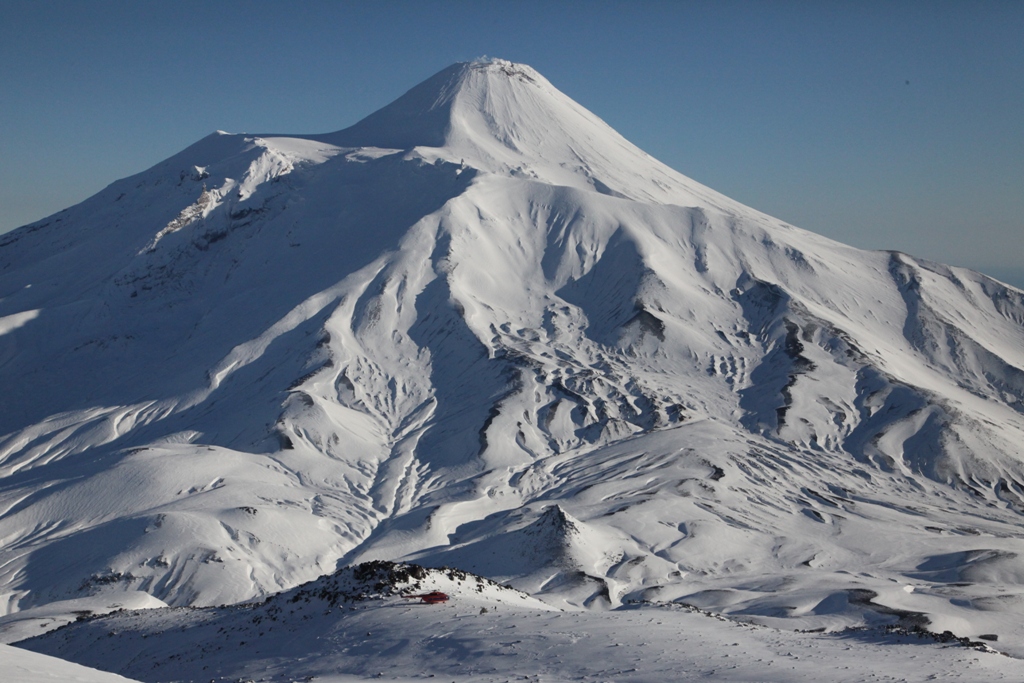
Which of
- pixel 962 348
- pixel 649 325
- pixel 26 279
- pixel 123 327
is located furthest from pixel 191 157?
pixel 962 348

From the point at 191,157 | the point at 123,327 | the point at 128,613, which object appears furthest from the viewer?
the point at 191,157

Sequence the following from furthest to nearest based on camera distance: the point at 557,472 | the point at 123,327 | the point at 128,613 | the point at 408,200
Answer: the point at 408,200, the point at 123,327, the point at 557,472, the point at 128,613

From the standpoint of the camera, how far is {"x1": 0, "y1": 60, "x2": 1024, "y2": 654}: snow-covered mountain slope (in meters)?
74.3

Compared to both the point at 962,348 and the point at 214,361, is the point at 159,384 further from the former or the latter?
the point at 962,348

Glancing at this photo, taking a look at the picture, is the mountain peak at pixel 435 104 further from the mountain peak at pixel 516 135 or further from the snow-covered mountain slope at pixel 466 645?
the snow-covered mountain slope at pixel 466 645

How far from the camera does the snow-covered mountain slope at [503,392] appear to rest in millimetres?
74312

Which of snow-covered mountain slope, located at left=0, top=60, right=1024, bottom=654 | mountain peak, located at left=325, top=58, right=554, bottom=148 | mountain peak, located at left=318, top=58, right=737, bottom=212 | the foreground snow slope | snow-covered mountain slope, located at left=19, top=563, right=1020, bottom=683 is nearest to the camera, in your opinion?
the foreground snow slope

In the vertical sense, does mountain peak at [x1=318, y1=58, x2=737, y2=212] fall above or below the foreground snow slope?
above

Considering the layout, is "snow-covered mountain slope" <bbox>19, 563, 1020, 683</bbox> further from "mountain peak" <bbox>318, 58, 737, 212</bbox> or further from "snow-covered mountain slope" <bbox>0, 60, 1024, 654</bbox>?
"mountain peak" <bbox>318, 58, 737, 212</bbox>

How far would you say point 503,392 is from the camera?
10575 cm

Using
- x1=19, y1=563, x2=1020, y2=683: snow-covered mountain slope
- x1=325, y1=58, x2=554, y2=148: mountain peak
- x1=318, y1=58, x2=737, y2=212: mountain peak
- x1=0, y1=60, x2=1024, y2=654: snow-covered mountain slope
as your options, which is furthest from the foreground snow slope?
x1=325, y1=58, x2=554, y2=148: mountain peak

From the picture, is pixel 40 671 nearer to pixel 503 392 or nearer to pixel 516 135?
pixel 503 392

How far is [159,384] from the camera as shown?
383 ft

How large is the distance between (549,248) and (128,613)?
95.3 meters
